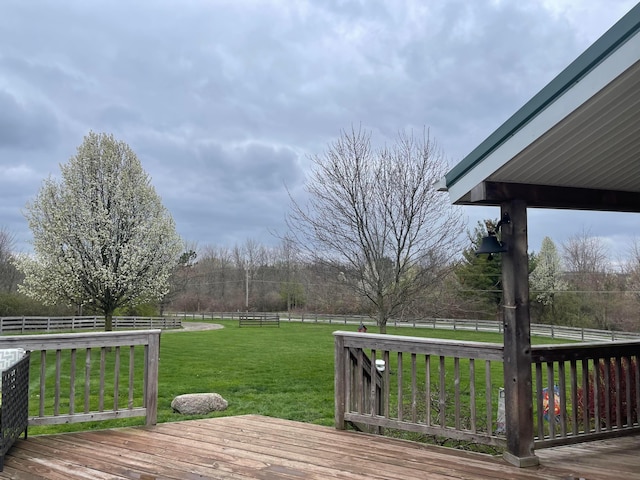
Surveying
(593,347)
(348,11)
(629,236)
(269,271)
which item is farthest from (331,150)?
(269,271)

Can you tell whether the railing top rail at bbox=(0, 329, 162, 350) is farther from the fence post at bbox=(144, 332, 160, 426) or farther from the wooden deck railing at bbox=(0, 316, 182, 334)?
the wooden deck railing at bbox=(0, 316, 182, 334)

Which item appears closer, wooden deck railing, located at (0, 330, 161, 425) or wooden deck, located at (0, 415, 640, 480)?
wooden deck, located at (0, 415, 640, 480)

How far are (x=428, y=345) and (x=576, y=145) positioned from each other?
199 cm

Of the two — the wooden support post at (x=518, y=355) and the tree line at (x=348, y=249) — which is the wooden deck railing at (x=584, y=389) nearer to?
the wooden support post at (x=518, y=355)

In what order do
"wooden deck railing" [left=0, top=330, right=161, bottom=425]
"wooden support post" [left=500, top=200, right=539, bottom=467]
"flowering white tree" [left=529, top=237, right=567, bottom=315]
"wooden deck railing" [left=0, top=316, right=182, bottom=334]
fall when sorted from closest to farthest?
1. "wooden support post" [left=500, top=200, right=539, bottom=467]
2. "wooden deck railing" [left=0, top=330, right=161, bottom=425]
3. "wooden deck railing" [left=0, top=316, right=182, bottom=334]
4. "flowering white tree" [left=529, top=237, right=567, bottom=315]

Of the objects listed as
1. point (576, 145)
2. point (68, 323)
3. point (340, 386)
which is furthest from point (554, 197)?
point (68, 323)

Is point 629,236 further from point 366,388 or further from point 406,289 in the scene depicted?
point 366,388

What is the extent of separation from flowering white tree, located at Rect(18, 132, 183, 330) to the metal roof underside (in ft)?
43.5

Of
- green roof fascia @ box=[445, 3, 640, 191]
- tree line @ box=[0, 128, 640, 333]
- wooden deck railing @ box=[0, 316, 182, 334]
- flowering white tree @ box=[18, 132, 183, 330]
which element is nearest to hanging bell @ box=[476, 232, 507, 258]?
tree line @ box=[0, 128, 640, 333]

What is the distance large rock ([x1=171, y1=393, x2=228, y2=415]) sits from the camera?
6242 millimetres

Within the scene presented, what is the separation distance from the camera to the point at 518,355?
11.2ft

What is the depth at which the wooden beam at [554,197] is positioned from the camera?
349cm

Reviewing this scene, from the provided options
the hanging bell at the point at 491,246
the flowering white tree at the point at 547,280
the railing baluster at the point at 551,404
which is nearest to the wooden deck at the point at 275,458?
the railing baluster at the point at 551,404

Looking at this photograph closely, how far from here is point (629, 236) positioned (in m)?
22.9
